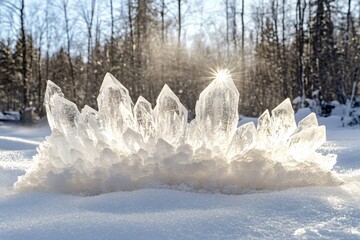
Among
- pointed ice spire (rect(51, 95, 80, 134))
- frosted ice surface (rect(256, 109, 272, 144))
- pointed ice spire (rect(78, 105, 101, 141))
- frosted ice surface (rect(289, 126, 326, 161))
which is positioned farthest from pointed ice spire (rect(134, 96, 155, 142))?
frosted ice surface (rect(289, 126, 326, 161))

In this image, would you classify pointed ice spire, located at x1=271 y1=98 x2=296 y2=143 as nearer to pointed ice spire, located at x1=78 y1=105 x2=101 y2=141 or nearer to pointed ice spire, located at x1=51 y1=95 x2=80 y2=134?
pointed ice spire, located at x1=78 y1=105 x2=101 y2=141

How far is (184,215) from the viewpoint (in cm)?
148

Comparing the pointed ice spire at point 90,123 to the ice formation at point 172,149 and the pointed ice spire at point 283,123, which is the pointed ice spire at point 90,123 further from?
the pointed ice spire at point 283,123

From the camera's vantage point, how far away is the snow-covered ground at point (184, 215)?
4.32 ft

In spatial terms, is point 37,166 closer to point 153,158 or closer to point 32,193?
point 32,193

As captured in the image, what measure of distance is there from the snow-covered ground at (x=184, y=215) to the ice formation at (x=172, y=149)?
0.10 meters

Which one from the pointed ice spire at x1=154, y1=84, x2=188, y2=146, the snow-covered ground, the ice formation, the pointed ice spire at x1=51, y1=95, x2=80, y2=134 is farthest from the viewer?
the pointed ice spire at x1=51, y1=95, x2=80, y2=134

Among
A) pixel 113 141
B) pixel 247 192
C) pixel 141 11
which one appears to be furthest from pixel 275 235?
pixel 141 11

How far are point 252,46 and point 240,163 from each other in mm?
28309

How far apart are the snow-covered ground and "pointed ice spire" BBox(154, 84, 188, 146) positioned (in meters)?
0.35

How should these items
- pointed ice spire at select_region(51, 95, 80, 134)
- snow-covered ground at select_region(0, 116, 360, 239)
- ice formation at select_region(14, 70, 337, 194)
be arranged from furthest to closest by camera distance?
pointed ice spire at select_region(51, 95, 80, 134) < ice formation at select_region(14, 70, 337, 194) < snow-covered ground at select_region(0, 116, 360, 239)

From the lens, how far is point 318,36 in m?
16.5

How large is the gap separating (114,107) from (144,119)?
158 mm

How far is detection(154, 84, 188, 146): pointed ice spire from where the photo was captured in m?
2.09
